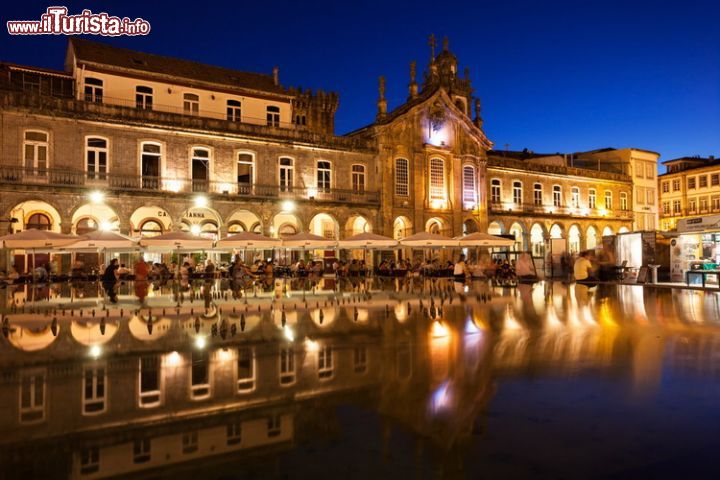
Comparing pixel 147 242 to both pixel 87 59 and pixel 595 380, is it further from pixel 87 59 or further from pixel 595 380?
pixel 595 380

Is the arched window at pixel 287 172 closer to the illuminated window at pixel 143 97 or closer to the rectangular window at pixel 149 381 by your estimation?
the illuminated window at pixel 143 97

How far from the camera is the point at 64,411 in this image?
5.61 meters

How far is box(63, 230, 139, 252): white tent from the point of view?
20.6m

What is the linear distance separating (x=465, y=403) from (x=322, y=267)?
88.7 feet

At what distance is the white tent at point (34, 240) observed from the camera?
19.3 meters

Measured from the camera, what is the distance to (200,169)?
30.3m

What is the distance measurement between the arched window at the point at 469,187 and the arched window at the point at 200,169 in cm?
1860

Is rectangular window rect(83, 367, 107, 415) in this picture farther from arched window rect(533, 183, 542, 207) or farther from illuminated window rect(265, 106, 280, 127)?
arched window rect(533, 183, 542, 207)

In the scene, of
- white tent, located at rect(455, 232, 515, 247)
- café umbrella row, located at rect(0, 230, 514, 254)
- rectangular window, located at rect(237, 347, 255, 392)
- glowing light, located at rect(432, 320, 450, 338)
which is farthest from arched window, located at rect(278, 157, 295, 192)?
rectangular window, located at rect(237, 347, 255, 392)

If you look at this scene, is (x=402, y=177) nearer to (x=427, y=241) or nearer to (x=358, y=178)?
(x=358, y=178)

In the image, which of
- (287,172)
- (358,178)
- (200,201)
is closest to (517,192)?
(358,178)

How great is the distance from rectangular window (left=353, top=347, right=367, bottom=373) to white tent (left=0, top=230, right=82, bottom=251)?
15750 mm

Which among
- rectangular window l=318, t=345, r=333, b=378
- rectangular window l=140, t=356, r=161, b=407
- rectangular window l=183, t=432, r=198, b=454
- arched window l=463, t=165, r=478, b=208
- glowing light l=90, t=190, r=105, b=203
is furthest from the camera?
arched window l=463, t=165, r=478, b=208

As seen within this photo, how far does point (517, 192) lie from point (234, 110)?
77.4ft
